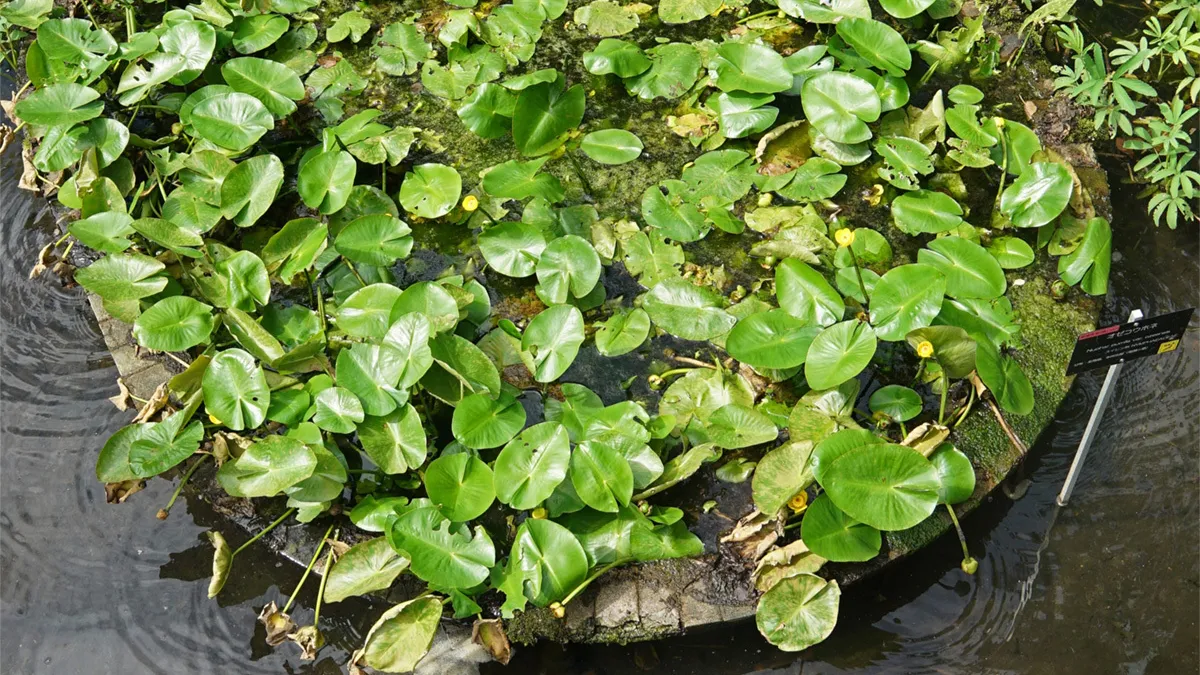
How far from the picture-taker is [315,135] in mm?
3809

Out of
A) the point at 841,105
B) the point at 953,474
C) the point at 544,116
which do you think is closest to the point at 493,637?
the point at 953,474

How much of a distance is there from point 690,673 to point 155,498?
72.7 inches

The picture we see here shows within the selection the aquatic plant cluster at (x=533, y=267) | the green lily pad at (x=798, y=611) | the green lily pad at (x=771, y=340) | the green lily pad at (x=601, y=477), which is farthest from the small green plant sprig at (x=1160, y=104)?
the green lily pad at (x=601, y=477)

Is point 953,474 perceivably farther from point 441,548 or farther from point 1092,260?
point 441,548

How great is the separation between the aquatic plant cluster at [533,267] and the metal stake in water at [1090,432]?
0.26 meters

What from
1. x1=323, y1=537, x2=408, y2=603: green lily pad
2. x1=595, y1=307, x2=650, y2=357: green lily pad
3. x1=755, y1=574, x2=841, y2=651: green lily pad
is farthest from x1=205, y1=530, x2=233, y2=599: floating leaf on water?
x1=755, y1=574, x2=841, y2=651: green lily pad

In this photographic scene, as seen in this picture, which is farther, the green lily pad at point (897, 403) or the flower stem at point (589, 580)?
the green lily pad at point (897, 403)

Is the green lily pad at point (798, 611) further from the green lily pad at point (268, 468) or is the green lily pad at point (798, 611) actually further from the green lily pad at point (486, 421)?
the green lily pad at point (268, 468)

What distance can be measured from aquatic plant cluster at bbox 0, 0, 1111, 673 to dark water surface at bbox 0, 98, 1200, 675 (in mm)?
331

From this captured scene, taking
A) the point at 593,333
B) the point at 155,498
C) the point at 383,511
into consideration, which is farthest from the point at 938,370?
the point at 155,498

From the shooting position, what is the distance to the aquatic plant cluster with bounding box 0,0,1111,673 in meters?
2.63

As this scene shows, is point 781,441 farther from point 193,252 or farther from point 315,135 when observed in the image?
point 315,135

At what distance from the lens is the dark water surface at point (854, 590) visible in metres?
2.83

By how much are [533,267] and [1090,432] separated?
1805mm
